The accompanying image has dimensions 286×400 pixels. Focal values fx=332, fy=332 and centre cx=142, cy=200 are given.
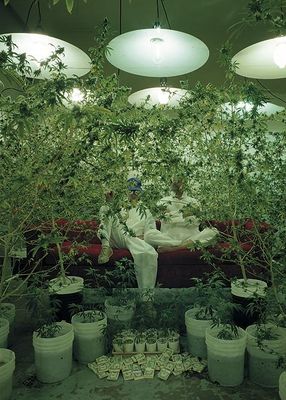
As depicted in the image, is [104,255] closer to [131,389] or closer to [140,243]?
[140,243]

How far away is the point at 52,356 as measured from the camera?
7.06 feet

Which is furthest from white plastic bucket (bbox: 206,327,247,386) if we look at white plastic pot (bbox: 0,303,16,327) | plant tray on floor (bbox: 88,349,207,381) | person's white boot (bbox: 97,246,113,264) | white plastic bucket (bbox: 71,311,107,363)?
white plastic pot (bbox: 0,303,16,327)

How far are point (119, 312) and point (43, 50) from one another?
6.29ft

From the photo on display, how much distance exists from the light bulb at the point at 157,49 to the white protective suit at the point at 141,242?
1.34m

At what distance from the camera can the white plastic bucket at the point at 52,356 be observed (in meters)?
2.15

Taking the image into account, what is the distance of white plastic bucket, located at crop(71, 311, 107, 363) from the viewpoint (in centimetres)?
241

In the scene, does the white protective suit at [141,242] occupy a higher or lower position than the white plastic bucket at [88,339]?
higher

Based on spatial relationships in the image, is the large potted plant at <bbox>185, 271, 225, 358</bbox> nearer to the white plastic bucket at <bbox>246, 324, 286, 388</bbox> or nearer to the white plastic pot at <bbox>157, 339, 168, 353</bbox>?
the white plastic pot at <bbox>157, 339, 168, 353</bbox>

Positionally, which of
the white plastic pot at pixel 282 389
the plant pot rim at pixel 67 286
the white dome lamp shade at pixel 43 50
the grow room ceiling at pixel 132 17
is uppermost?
the grow room ceiling at pixel 132 17

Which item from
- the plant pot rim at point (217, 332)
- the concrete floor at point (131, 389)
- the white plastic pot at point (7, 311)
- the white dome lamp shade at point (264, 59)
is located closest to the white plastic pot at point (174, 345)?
the concrete floor at point (131, 389)

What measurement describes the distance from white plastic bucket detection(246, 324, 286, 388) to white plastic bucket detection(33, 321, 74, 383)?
120 centimetres

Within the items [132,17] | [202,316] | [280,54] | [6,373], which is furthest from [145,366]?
[132,17]

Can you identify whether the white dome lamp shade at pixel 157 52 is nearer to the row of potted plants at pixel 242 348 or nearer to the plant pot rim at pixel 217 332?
the row of potted plants at pixel 242 348

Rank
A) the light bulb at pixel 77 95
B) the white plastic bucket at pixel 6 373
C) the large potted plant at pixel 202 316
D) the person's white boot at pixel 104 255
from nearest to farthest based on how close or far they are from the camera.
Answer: the white plastic bucket at pixel 6 373
the light bulb at pixel 77 95
the large potted plant at pixel 202 316
the person's white boot at pixel 104 255
